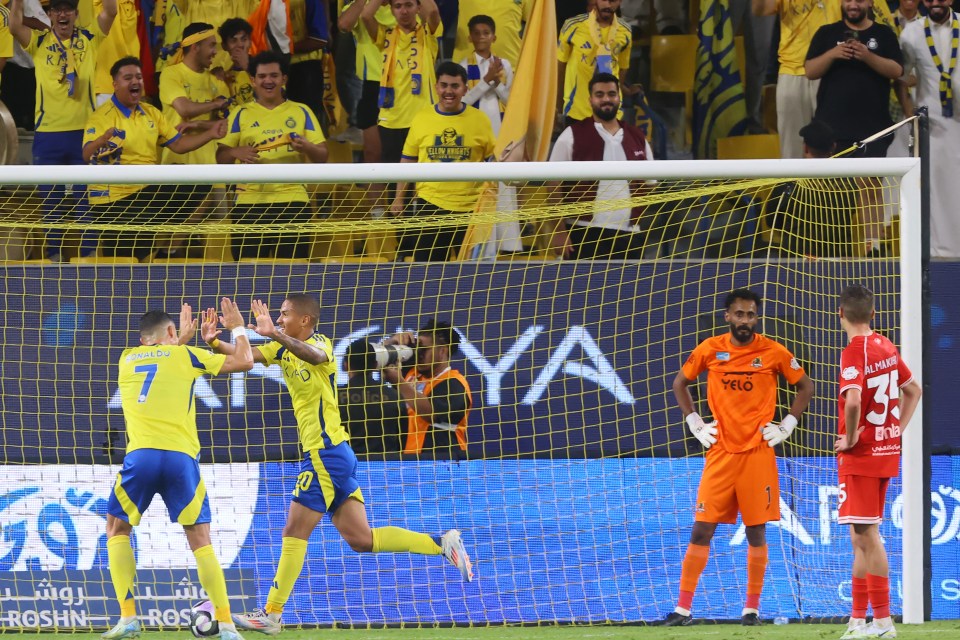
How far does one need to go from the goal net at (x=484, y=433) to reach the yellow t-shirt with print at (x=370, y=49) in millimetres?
1749

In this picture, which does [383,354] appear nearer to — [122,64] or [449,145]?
[449,145]

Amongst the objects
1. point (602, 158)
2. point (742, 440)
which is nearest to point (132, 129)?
point (602, 158)

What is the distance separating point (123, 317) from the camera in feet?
25.8

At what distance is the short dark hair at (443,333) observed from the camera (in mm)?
7699

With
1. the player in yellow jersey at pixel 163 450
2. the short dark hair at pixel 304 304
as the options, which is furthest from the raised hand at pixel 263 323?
the short dark hair at pixel 304 304

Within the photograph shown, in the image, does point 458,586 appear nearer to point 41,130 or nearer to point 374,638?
point 374,638

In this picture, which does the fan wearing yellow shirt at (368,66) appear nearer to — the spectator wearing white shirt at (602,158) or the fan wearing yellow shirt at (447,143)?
the fan wearing yellow shirt at (447,143)

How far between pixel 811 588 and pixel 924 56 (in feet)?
11.5

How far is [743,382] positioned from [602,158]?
2060mm

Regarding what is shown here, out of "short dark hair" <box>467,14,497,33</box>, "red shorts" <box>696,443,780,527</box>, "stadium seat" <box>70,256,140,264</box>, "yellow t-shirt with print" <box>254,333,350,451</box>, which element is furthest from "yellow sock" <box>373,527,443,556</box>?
"short dark hair" <box>467,14,497,33</box>

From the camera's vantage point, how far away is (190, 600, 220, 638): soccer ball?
5922 millimetres

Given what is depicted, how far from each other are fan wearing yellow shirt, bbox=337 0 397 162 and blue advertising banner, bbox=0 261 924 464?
1564 mm

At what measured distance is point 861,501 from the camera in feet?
19.3

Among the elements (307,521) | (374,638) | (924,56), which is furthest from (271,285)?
(924,56)
